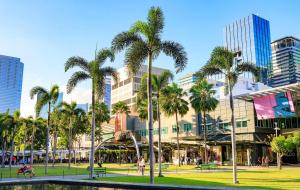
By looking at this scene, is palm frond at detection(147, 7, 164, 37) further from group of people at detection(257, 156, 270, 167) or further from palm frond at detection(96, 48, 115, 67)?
group of people at detection(257, 156, 270, 167)

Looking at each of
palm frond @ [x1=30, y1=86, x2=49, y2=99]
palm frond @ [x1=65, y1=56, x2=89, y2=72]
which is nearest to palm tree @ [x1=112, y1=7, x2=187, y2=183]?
palm frond @ [x1=65, y1=56, x2=89, y2=72]

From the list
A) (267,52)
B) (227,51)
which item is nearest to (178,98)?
(227,51)

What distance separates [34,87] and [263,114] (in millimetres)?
37179

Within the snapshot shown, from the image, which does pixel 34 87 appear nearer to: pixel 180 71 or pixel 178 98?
pixel 180 71

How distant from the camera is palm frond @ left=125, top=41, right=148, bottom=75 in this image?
23.1m

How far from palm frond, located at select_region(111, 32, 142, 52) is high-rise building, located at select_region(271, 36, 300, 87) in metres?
161

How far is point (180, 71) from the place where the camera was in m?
24.3

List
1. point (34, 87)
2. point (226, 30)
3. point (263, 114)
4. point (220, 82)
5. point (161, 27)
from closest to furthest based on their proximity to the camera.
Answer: point (161, 27)
point (34, 87)
point (263, 114)
point (220, 82)
point (226, 30)

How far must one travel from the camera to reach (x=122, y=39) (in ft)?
77.4

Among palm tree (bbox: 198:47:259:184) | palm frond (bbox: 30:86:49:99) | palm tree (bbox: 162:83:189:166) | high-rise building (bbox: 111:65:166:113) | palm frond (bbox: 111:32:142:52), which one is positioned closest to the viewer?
palm frond (bbox: 111:32:142:52)

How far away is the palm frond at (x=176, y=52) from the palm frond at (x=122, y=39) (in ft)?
6.35

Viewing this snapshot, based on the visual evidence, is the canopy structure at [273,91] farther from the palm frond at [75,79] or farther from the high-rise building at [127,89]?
the high-rise building at [127,89]

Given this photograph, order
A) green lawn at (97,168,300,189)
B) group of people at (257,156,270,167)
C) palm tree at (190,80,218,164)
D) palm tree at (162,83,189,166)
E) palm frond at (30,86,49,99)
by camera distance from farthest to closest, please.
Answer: palm tree at (162,83,189,166) < palm tree at (190,80,218,164) < group of people at (257,156,270,167) < palm frond at (30,86,49,99) < green lawn at (97,168,300,189)

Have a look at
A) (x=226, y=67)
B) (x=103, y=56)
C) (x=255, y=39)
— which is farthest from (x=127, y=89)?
(x=226, y=67)
